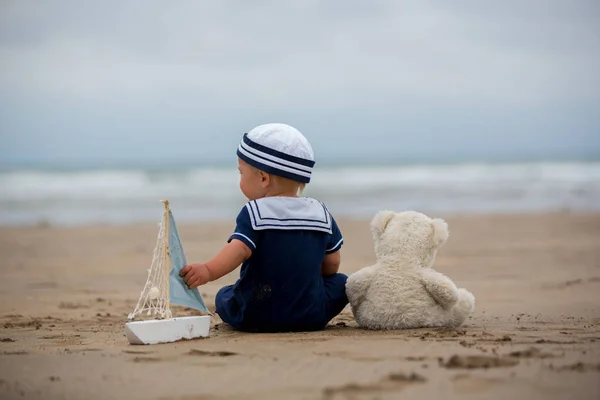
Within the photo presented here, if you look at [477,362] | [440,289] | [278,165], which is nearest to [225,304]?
[278,165]

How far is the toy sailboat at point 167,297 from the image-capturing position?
4.07 m

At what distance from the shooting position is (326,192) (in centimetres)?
2194

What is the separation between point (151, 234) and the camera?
12203 millimetres

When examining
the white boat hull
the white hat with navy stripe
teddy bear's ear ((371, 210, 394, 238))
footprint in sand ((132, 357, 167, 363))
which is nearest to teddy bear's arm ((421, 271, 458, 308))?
teddy bear's ear ((371, 210, 394, 238))

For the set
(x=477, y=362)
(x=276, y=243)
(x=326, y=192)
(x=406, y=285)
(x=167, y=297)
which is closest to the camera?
(x=477, y=362)

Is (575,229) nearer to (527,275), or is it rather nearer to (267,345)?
(527,275)

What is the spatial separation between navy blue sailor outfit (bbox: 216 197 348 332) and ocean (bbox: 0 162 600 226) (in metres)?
10.4

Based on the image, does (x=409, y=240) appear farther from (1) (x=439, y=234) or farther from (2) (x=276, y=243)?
(2) (x=276, y=243)

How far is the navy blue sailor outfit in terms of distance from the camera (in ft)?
14.2

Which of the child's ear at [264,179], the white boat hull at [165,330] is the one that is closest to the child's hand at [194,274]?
the white boat hull at [165,330]

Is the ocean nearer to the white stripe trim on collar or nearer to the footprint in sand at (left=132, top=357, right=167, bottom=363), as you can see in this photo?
the white stripe trim on collar

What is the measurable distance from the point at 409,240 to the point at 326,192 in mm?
17330

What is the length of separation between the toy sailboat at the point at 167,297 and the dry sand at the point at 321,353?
8 centimetres

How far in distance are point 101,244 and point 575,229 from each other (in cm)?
669
